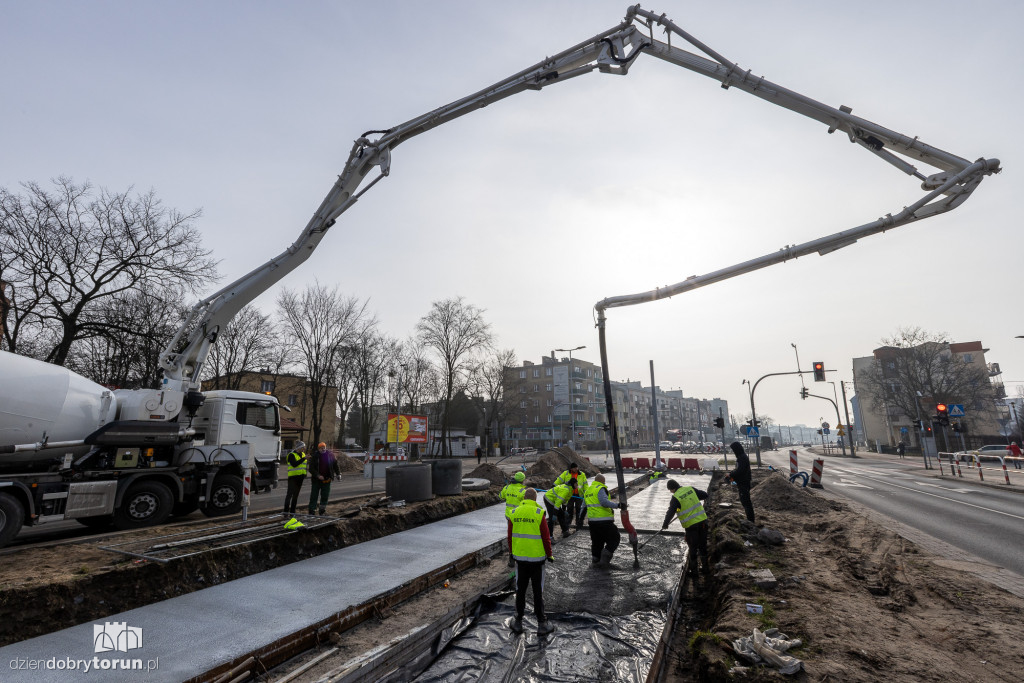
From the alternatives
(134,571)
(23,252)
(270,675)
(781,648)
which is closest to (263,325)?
(23,252)

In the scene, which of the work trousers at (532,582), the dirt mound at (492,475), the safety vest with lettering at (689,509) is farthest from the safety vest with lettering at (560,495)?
the dirt mound at (492,475)

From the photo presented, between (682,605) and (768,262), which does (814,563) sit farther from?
(768,262)

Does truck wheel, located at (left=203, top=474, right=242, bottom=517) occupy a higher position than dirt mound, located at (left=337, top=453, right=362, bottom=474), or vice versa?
truck wheel, located at (left=203, top=474, right=242, bottom=517)

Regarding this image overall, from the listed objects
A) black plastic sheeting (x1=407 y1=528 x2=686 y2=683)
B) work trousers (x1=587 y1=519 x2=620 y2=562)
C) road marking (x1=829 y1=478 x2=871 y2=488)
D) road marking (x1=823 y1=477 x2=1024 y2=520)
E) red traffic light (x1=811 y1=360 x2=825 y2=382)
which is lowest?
road marking (x1=829 y1=478 x2=871 y2=488)

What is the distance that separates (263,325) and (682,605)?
36.1 meters

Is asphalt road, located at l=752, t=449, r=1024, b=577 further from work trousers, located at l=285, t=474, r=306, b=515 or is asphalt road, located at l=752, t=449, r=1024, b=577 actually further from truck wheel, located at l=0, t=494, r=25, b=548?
truck wheel, located at l=0, t=494, r=25, b=548

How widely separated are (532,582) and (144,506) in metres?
9.12

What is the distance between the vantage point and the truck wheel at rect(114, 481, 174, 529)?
31.2 feet

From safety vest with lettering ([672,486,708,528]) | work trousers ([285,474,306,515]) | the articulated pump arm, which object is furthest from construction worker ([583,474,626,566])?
the articulated pump arm

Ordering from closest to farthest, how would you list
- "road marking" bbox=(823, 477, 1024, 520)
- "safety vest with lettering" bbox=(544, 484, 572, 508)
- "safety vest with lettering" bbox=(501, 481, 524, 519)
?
"safety vest with lettering" bbox=(501, 481, 524, 519)
"safety vest with lettering" bbox=(544, 484, 572, 508)
"road marking" bbox=(823, 477, 1024, 520)

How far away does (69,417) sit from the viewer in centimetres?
888

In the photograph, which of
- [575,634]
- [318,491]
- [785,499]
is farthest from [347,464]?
[575,634]

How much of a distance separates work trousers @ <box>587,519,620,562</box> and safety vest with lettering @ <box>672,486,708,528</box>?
48.1 inches

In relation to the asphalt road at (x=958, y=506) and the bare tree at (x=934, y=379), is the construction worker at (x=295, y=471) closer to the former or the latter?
the asphalt road at (x=958, y=506)
